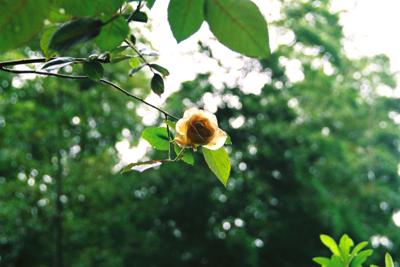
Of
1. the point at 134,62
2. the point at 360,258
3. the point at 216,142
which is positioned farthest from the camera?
the point at 360,258

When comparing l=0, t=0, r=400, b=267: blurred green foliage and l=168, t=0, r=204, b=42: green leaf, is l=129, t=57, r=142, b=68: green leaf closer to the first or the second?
l=168, t=0, r=204, b=42: green leaf

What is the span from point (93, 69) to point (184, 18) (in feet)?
0.54

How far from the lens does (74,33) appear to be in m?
0.29

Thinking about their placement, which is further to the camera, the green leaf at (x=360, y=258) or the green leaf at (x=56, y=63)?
the green leaf at (x=360, y=258)

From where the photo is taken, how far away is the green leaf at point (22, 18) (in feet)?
0.83

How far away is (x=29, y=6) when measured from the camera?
254mm

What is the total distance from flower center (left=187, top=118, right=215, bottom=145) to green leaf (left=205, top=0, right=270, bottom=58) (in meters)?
0.14

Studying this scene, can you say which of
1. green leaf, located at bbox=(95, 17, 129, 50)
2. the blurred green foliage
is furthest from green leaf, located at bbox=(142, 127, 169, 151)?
the blurred green foliage

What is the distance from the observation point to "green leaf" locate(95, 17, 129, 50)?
1.10 ft

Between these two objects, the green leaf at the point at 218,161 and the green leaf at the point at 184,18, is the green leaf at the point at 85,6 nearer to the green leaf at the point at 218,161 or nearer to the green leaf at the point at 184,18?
the green leaf at the point at 184,18

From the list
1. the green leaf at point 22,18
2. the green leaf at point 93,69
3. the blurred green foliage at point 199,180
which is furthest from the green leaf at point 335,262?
the blurred green foliage at point 199,180

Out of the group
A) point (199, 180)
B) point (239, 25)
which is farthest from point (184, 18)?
point (199, 180)

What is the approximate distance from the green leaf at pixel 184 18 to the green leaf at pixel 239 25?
0.01 metres

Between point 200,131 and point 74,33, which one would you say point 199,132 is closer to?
point 200,131
